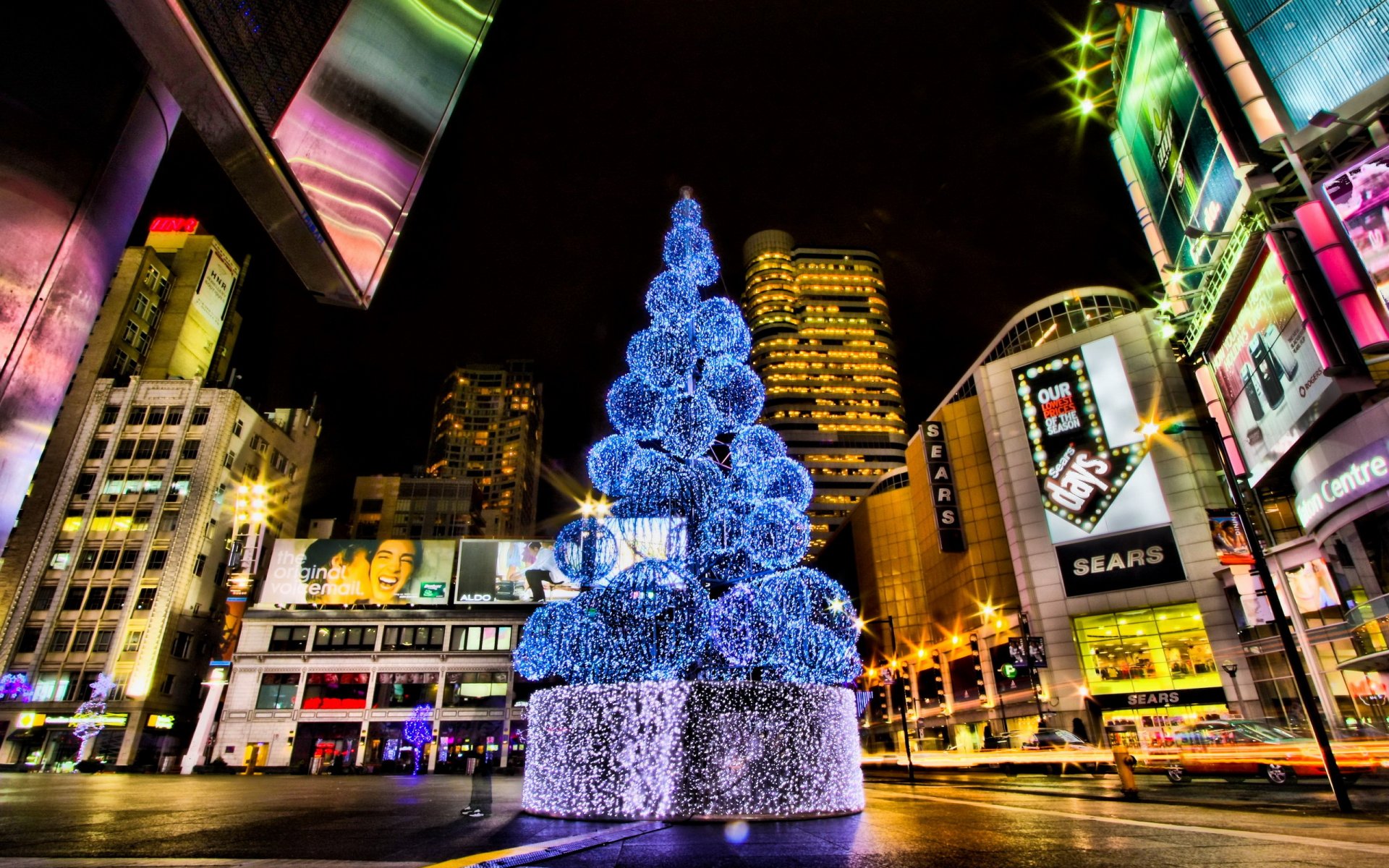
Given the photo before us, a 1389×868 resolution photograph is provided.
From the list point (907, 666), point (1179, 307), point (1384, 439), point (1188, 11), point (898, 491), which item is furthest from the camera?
point (898, 491)

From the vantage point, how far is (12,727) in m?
44.7

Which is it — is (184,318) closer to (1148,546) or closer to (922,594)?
(922,594)

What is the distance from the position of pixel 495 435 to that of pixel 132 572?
97411 millimetres

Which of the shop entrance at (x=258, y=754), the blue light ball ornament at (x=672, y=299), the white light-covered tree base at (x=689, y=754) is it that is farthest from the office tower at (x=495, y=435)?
the white light-covered tree base at (x=689, y=754)

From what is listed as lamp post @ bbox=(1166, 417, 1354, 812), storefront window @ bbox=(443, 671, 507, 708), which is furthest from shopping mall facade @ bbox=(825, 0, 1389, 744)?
storefront window @ bbox=(443, 671, 507, 708)

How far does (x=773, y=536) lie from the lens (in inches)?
370

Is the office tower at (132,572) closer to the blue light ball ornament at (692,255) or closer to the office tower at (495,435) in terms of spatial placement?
the blue light ball ornament at (692,255)

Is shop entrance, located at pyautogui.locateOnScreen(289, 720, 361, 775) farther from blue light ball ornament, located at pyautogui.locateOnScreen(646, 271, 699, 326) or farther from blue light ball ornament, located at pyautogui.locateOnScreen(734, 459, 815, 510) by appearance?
blue light ball ornament, located at pyautogui.locateOnScreen(646, 271, 699, 326)

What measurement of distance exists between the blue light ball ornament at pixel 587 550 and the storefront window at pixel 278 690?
46.7m

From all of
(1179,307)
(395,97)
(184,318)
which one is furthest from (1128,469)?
(184,318)

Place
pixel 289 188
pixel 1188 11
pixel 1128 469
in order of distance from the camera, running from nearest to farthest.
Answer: pixel 289 188 < pixel 1188 11 < pixel 1128 469

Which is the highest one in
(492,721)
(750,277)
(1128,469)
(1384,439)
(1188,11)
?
(750,277)

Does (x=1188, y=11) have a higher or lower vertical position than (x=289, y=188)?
higher

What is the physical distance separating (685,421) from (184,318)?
7481 centimetres
